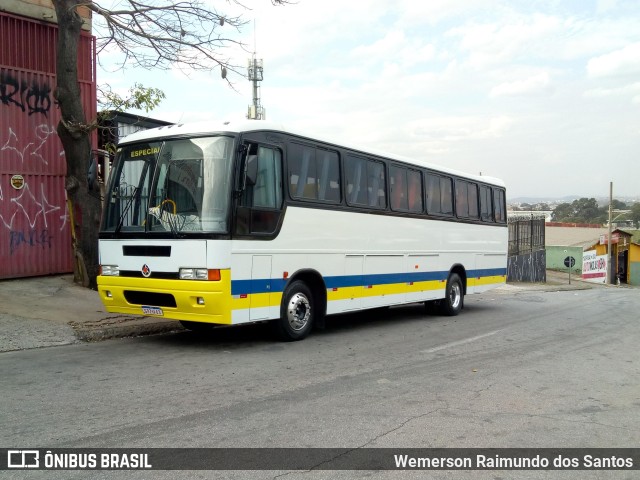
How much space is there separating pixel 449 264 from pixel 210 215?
7758 mm

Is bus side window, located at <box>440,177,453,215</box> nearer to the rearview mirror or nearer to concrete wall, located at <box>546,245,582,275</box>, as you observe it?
the rearview mirror

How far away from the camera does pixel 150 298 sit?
→ 27.8 feet

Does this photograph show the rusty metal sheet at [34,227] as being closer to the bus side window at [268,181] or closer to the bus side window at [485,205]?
the bus side window at [268,181]

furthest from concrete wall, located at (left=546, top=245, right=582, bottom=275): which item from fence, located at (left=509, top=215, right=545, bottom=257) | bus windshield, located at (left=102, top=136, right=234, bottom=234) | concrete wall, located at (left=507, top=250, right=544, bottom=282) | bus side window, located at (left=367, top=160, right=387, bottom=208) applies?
bus windshield, located at (left=102, top=136, right=234, bottom=234)

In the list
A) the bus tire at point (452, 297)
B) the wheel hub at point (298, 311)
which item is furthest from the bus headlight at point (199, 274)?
the bus tire at point (452, 297)

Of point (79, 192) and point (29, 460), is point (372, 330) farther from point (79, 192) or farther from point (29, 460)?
point (29, 460)

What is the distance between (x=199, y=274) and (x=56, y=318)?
359cm

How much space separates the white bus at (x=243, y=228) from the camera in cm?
805

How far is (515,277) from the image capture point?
3831 cm

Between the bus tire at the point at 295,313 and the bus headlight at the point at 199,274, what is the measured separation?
55.7 inches

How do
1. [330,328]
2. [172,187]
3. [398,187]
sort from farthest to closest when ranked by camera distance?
1. [398,187]
2. [330,328]
3. [172,187]

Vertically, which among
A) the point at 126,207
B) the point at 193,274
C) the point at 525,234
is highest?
the point at 126,207

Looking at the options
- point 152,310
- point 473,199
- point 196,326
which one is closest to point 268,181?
point 152,310

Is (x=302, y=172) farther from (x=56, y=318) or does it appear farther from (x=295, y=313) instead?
(x=56, y=318)
